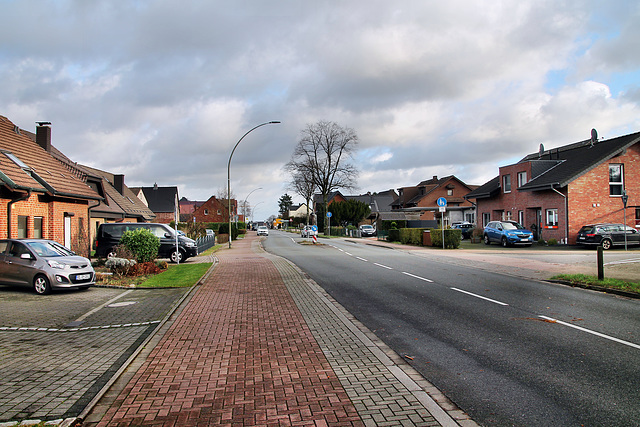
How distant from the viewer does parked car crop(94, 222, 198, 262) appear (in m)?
19.4

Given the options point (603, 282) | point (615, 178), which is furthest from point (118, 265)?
point (615, 178)

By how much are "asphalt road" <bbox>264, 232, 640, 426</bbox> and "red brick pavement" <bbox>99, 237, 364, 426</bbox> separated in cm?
123

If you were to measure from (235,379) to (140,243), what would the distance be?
12351 mm

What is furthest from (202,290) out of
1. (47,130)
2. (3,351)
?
(47,130)

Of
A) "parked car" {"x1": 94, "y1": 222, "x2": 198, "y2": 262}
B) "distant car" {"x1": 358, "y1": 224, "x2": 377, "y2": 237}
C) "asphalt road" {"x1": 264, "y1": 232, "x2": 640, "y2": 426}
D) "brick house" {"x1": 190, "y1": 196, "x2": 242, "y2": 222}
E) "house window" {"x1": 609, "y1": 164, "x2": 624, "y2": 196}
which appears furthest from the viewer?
"brick house" {"x1": 190, "y1": 196, "x2": 242, "y2": 222}

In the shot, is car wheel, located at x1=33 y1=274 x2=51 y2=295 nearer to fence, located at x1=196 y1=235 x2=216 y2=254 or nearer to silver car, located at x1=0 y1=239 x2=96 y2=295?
silver car, located at x1=0 y1=239 x2=96 y2=295

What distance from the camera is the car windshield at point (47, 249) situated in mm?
12125

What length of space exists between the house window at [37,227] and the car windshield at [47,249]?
20.1 ft

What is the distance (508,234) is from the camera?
2969cm

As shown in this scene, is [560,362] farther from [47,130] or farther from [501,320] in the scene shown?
[47,130]

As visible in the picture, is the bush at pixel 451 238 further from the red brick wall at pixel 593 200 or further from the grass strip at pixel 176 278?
the grass strip at pixel 176 278

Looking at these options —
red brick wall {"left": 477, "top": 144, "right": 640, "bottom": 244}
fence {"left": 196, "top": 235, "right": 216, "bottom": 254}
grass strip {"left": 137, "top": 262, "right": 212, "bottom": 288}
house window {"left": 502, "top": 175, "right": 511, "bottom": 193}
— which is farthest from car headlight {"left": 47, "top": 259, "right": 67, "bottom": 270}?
house window {"left": 502, "top": 175, "right": 511, "bottom": 193}

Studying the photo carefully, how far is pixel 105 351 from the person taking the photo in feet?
20.7

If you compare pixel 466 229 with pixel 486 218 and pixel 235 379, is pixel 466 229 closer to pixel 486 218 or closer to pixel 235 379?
pixel 486 218
